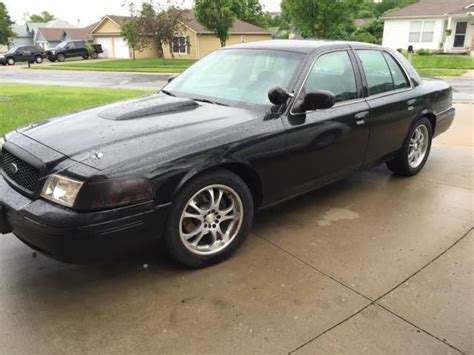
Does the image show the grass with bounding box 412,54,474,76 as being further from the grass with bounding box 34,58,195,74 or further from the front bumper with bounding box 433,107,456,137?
the front bumper with bounding box 433,107,456,137

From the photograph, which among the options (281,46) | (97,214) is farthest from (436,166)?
(97,214)

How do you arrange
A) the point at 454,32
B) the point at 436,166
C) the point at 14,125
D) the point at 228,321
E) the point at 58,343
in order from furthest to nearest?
the point at 454,32 → the point at 14,125 → the point at 436,166 → the point at 228,321 → the point at 58,343

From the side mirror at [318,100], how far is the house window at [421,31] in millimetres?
33608

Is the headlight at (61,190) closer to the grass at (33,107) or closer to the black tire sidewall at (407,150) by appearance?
the black tire sidewall at (407,150)

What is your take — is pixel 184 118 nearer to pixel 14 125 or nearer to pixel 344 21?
pixel 14 125

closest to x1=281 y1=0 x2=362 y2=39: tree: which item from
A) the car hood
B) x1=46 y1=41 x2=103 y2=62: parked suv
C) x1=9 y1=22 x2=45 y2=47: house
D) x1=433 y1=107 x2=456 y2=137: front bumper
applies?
x1=433 y1=107 x2=456 y2=137: front bumper

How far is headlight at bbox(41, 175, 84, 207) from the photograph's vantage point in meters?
2.57

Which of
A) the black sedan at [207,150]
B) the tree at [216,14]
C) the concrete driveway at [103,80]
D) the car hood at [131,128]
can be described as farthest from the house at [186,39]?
the car hood at [131,128]

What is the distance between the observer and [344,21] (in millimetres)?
26266

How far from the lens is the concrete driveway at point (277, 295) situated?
249 centimetres

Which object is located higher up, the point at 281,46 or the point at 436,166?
the point at 281,46

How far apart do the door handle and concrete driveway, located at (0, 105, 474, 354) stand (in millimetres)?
895

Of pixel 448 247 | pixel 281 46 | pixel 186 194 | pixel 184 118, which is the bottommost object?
pixel 448 247

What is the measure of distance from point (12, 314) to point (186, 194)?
130 centimetres
